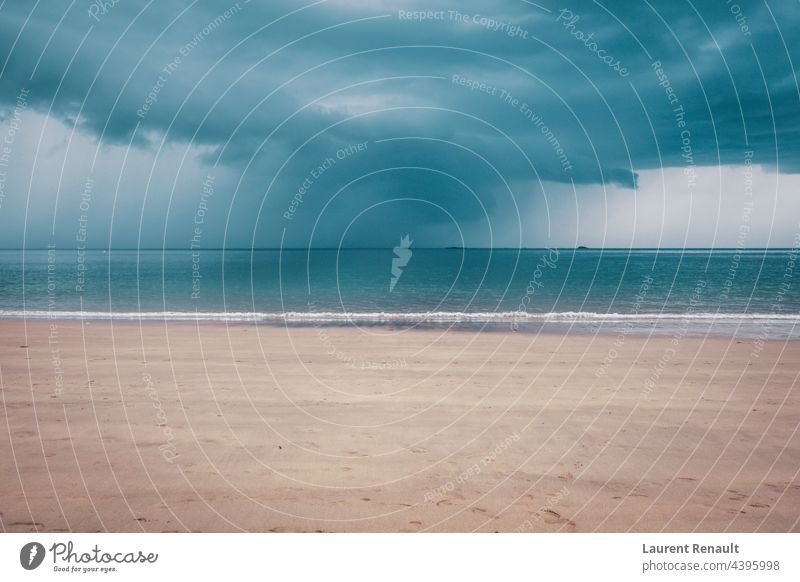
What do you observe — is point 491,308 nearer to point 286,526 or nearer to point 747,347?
point 747,347

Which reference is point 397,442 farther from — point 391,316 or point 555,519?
point 391,316

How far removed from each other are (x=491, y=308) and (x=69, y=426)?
88.8 feet

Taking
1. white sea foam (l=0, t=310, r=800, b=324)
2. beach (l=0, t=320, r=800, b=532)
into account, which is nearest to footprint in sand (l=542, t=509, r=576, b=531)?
beach (l=0, t=320, r=800, b=532)

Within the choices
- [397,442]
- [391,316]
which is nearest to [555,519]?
[397,442]

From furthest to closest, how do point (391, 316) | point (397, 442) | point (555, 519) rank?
point (391, 316) → point (397, 442) → point (555, 519)

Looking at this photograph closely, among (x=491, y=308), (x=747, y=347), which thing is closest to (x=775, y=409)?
(x=747, y=347)

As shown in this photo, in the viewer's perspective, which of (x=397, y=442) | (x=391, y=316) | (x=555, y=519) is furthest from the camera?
(x=391, y=316)

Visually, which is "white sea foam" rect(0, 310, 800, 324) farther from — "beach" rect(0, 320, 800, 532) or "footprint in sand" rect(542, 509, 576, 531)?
"footprint in sand" rect(542, 509, 576, 531)

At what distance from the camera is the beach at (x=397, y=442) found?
6.85 metres

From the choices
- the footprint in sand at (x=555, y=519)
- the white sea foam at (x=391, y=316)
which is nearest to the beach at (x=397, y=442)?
the footprint in sand at (x=555, y=519)

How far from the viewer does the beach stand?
22.5 feet

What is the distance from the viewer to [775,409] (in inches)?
465

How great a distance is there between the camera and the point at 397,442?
939 centimetres

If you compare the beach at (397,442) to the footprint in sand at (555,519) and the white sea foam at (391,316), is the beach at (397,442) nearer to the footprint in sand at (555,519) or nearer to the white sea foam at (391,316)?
the footprint in sand at (555,519)
